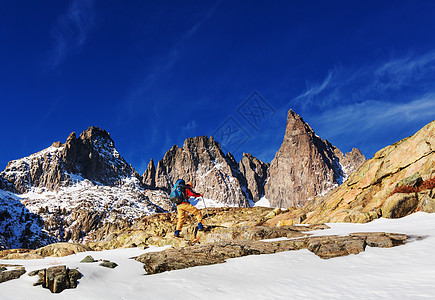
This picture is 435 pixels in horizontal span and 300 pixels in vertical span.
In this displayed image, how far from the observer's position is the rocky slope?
53.7ft

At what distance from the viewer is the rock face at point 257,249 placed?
9.17m

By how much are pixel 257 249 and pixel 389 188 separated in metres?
13.0

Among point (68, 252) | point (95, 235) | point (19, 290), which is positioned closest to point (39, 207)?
point (95, 235)

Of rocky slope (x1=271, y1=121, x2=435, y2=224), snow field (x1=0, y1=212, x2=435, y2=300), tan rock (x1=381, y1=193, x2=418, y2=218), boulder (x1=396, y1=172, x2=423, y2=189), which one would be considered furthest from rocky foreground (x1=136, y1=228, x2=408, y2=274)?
boulder (x1=396, y1=172, x2=423, y2=189)

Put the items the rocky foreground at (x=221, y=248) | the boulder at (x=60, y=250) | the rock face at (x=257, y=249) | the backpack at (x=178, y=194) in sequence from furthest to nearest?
the boulder at (x=60, y=250) < the backpack at (x=178, y=194) < the rock face at (x=257, y=249) < the rocky foreground at (x=221, y=248)

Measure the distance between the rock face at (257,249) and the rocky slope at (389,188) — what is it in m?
6.41

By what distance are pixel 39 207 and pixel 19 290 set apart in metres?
227

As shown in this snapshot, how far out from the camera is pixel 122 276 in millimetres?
7742

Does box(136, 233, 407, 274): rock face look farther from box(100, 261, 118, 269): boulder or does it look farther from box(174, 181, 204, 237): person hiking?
box(174, 181, 204, 237): person hiking

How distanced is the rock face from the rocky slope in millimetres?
6410

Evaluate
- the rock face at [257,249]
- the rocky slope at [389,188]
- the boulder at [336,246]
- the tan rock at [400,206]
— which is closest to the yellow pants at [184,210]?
the rock face at [257,249]

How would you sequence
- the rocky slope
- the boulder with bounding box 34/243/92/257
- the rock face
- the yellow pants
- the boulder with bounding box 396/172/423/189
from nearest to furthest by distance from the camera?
the rock face < the yellow pants < the rocky slope < the boulder with bounding box 34/243/92/257 < the boulder with bounding box 396/172/423/189

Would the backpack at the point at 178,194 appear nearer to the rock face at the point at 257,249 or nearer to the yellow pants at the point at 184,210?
the yellow pants at the point at 184,210

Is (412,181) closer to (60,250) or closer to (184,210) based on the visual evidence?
(184,210)
